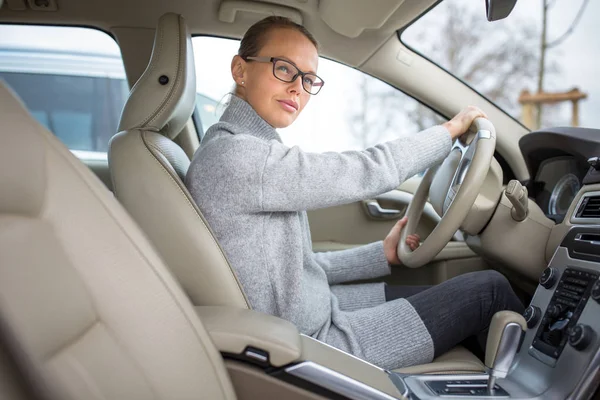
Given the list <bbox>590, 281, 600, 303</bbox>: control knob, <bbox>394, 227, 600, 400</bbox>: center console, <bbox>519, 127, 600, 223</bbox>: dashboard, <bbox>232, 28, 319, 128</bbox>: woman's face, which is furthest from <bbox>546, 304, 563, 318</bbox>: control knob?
<bbox>232, 28, 319, 128</bbox>: woman's face

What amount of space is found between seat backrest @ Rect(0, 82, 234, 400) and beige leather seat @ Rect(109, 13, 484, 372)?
0.25 meters

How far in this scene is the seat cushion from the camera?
1.27 meters

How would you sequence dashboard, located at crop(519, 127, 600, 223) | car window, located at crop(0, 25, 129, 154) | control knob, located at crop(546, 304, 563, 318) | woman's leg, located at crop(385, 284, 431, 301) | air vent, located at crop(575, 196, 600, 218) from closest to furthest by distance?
control knob, located at crop(546, 304, 563, 318) < air vent, located at crop(575, 196, 600, 218) < dashboard, located at crop(519, 127, 600, 223) < woman's leg, located at crop(385, 284, 431, 301) < car window, located at crop(0, 25, 129, 154)

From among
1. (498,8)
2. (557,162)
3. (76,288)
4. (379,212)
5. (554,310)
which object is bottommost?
(379,212)

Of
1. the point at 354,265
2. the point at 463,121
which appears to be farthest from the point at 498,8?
the point at 354,265

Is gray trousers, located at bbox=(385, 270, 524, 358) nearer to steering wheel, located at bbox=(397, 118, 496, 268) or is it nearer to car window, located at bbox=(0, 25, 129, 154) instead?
steering wheel, located at bbox=(397, 118, 496, 268)

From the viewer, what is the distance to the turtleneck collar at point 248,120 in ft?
4.42

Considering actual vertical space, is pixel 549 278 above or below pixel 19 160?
below

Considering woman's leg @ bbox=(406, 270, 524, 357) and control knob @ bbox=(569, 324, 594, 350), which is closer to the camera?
control knob @ bbox=(569, 324, 594, 350)

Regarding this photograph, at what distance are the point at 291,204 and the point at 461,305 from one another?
1.62 ft

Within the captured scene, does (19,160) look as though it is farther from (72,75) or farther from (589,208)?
(72,75)

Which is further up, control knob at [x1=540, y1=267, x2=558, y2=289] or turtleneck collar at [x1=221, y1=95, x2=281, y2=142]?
turtleneck collar at [x1=221, y1=95, x2=281, y2=142]

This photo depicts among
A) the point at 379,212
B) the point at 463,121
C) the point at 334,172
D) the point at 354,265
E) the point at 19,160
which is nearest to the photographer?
the point at 19,160

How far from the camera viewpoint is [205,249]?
115 cm
